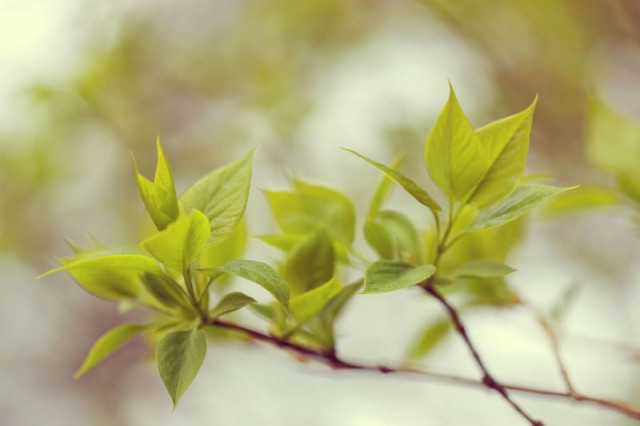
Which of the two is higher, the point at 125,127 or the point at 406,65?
the point at 406,65

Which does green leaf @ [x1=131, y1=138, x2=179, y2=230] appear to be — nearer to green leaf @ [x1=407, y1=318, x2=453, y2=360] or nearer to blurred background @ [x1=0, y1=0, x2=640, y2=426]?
green leaf @ [x1=407, y1=318, x2=453, y2=360]

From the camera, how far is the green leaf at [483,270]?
29 centimetres

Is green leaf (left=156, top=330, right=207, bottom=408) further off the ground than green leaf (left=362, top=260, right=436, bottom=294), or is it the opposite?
green leaf (left=362, top=260, right=436, bottom=294)

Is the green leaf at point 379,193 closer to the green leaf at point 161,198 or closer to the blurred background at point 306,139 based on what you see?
the green leaf at point 161,198

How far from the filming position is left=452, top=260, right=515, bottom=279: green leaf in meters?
0.29

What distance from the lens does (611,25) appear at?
101cm

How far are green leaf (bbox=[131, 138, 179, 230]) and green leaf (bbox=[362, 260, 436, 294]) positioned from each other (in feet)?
0.29

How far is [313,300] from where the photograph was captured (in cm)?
29

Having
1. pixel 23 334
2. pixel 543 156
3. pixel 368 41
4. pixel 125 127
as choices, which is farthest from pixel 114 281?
pixel 23 334

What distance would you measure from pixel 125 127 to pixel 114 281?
0.77 meters

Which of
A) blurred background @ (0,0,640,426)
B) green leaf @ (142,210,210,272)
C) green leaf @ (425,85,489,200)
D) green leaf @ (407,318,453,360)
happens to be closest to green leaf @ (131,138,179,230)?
green leaf @ (142,210,210,272)

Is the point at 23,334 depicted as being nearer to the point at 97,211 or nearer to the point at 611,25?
the point at 97,211

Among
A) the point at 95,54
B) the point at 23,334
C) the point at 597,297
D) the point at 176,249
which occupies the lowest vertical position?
the point at 23,334

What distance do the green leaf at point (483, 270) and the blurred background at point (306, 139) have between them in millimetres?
652
